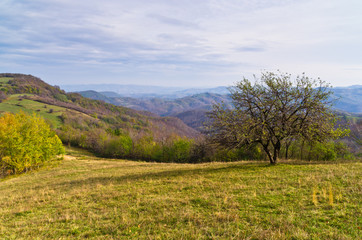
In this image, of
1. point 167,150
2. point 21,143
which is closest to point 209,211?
point 21,143

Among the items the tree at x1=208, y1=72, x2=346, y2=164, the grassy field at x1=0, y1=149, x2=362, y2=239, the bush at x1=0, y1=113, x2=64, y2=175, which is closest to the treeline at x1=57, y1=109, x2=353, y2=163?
the tree at x1=208, y1=72, x2=346, y2=164

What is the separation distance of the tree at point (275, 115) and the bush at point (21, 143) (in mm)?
38353

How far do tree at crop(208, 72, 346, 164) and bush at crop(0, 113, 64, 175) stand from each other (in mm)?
38353

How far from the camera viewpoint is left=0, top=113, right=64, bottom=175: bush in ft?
114

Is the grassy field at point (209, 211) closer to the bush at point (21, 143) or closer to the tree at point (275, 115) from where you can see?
the tree at point (275, 115)

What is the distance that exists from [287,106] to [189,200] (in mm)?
14229

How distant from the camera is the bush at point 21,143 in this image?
3484 cm

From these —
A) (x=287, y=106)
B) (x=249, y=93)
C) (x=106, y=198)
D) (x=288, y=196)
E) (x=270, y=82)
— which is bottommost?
(x=106, y=198)

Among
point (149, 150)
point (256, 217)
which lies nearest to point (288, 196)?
point (256, 217)

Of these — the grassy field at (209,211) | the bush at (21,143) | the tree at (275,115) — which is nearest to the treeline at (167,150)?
the tree at (275,115)

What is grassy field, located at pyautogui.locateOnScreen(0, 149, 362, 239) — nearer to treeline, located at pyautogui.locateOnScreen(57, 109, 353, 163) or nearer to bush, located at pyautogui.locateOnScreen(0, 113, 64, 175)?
bush, located at pyautogui.locateOnScreen(0, 113, 64, 175)

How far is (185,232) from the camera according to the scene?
297 inches

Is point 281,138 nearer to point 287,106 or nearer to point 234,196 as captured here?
point 287,106

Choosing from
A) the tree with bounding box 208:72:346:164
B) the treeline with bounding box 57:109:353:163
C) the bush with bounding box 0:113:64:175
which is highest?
the tree with bounding box 208:72:346:164
